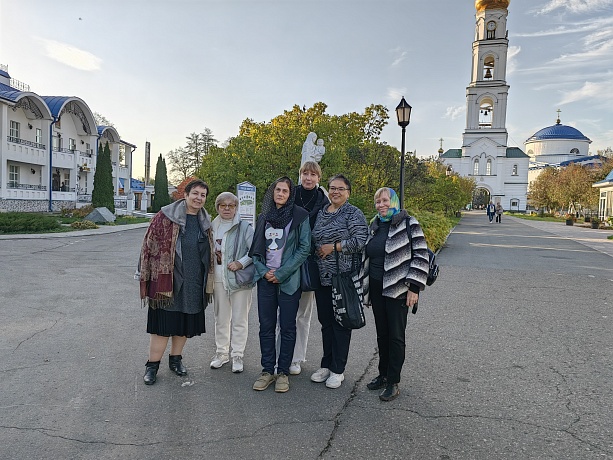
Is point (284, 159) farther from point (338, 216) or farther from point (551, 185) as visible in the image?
point (551, 185)

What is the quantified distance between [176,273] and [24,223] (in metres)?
19.0

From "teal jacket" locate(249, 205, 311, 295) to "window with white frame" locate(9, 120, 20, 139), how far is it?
33.8 meters

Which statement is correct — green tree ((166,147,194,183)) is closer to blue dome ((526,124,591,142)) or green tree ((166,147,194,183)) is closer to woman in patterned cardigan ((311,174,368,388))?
woman in patterned cardigan ((311,174,368,388))

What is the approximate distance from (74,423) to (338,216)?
2.59 metres

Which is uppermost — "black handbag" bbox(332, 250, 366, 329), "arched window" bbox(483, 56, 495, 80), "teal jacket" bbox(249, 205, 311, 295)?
"arched window" bbox(483, 56, 495, 80)

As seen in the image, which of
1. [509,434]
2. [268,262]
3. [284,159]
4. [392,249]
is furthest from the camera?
[284,159]

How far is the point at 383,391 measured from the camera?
3.93 meters

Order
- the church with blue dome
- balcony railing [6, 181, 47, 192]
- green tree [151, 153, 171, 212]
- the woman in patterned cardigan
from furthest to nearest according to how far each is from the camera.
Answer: the church with blue dome → green tree [151, 153, 171, 212] → balcony railing [6, 181, 47, 192] → the woman in patterned cardigan

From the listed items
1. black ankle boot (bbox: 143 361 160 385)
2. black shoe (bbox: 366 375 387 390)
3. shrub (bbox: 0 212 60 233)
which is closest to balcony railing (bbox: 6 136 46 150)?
shrub (bbox: 0 212 60 233)

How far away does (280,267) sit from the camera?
13.1 feet

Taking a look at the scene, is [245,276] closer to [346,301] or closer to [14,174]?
[346,301]

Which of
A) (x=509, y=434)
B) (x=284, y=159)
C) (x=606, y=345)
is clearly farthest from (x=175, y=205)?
(x=284, y=159)

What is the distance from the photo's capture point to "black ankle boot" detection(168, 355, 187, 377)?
4270mm

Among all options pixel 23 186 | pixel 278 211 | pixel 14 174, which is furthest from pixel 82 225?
pixel 278 211
